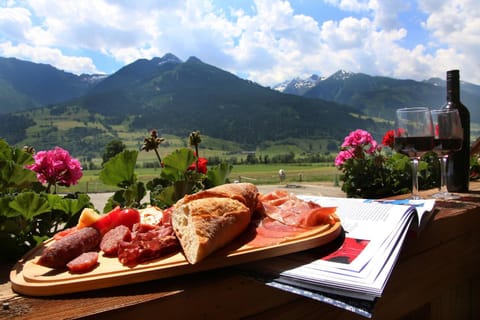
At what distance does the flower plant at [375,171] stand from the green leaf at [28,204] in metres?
2.79

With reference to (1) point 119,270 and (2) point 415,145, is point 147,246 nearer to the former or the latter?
(1) point 119,270

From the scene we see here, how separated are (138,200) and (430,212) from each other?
3.63 ft

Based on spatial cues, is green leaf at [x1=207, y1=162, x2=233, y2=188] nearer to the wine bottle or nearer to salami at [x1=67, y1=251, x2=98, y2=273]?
salami at [x1=67, y1=251, x2=98, y2=273]

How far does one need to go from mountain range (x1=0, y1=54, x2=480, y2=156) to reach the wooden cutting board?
85.8 meters

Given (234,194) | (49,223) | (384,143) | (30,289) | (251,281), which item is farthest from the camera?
(384,143)

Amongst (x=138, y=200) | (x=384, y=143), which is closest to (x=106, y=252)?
(x=138, y=200)

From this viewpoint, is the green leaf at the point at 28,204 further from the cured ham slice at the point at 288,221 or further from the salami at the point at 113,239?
the cured ham slice at the point at 288,221

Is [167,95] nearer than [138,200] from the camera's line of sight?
No

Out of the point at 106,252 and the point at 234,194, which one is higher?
the point at 234,194

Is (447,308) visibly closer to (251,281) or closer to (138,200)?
(251,281)

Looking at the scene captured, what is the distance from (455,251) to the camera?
1.70 meters

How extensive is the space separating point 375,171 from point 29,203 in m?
2.89

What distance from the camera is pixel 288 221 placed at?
100 cm

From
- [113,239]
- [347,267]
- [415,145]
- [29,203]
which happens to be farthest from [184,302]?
[415,145]
